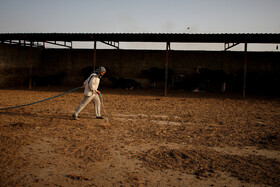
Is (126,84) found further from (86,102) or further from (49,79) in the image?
(86,102)

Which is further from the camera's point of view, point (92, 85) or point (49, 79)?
point (49, 79)

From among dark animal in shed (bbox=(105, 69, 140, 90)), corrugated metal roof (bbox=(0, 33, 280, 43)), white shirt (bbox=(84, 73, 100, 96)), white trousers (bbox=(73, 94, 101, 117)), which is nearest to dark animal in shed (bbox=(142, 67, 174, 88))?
dark animal in shed (bbox=(105, 69, 140, 90))

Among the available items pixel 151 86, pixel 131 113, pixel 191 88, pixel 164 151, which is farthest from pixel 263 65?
pixel 164 151

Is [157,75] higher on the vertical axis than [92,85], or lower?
higher

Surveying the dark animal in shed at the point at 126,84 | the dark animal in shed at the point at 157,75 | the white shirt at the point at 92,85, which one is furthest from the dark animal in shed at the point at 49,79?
the white shirt at the point at 92,85

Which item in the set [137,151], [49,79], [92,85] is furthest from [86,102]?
[49,79]

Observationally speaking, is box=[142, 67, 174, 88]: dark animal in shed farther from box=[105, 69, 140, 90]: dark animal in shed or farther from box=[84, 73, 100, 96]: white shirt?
box=[84, 73, 100, 96]: white shirt

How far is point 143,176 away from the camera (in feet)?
10.5

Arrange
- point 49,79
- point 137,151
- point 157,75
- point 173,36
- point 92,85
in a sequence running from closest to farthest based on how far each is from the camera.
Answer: point 137,151
point 92,85
point 173,36
point 157,75
point 49,79

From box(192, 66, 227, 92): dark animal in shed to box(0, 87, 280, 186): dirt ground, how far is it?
9.72 metres

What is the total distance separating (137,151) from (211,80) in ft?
45.7

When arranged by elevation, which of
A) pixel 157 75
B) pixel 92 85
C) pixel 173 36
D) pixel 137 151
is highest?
pixel 173 36

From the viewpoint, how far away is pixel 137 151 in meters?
4.14

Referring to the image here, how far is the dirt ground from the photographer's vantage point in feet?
10.2
